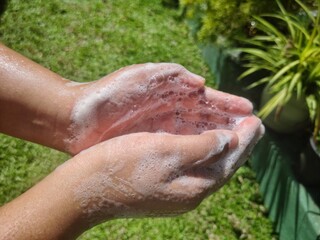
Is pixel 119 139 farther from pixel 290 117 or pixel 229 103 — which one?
pixel 290 117

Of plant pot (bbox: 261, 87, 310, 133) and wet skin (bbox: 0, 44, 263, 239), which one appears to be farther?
plant pot (bbox: 261, 87, 310, 133)

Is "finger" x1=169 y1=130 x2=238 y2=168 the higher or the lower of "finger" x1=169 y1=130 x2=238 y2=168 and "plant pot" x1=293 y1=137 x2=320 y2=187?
the higher

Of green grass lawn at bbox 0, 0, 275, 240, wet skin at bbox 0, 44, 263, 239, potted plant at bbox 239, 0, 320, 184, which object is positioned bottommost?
green grass lawn at bbox 0, 0, 275, 240

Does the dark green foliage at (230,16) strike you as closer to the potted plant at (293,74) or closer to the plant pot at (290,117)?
the potted plant at (293,74)

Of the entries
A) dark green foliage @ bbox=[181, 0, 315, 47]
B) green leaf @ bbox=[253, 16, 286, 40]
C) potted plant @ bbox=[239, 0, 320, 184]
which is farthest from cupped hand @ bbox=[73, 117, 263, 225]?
dark green foliage @ bbox=[181, 0, 315, 47]

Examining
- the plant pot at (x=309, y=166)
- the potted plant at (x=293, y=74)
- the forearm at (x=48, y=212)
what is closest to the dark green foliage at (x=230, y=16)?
the potted plant at (x=293, y=74)

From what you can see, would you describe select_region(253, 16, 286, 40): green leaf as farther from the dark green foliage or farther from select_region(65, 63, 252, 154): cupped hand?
select_region(65, 63, 252, 154): cupped hand

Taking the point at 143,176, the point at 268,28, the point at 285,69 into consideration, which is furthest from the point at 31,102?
the point at 268,28

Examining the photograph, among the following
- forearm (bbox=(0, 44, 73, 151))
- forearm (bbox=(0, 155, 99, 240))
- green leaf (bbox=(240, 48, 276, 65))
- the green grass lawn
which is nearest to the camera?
forearm (bbox=(0, 155, 99, 240))

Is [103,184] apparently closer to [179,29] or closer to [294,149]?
[294,149]
